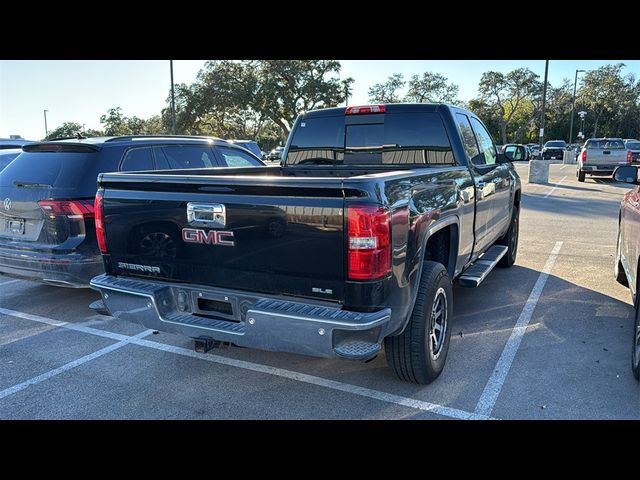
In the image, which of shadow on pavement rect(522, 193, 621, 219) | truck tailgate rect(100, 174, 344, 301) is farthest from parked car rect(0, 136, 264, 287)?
shadow on pavement rect(522, 193, 621, 219)

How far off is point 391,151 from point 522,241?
5.06 m

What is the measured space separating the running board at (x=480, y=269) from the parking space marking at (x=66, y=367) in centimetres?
308

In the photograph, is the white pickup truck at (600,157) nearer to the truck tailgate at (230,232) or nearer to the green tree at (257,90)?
the truck tailgate at (230,232)

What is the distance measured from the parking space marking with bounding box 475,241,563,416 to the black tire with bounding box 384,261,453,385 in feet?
1.27

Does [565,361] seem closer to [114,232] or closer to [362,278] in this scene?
[362,278]

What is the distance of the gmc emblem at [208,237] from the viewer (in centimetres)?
307

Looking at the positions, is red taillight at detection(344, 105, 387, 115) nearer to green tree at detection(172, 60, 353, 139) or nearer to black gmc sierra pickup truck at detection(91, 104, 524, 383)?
black gmc sierra pickup truck at detection(91, 104, 524, 383)

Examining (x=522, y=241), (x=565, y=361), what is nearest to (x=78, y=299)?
(x=565, y=361)

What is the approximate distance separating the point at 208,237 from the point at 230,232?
0.18m

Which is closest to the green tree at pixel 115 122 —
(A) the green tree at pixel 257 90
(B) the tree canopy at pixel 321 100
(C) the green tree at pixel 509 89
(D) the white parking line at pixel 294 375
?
(B) the tree canopy at pixel 321 100

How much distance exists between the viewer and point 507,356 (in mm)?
4066

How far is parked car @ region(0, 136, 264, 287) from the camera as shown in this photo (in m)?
4.88

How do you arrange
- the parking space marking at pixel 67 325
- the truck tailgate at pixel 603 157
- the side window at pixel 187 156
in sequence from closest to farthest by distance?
the parking space marking at pixel 67 325, the side window at pixel 187 156, the truck tailgate at pixel 603 157
